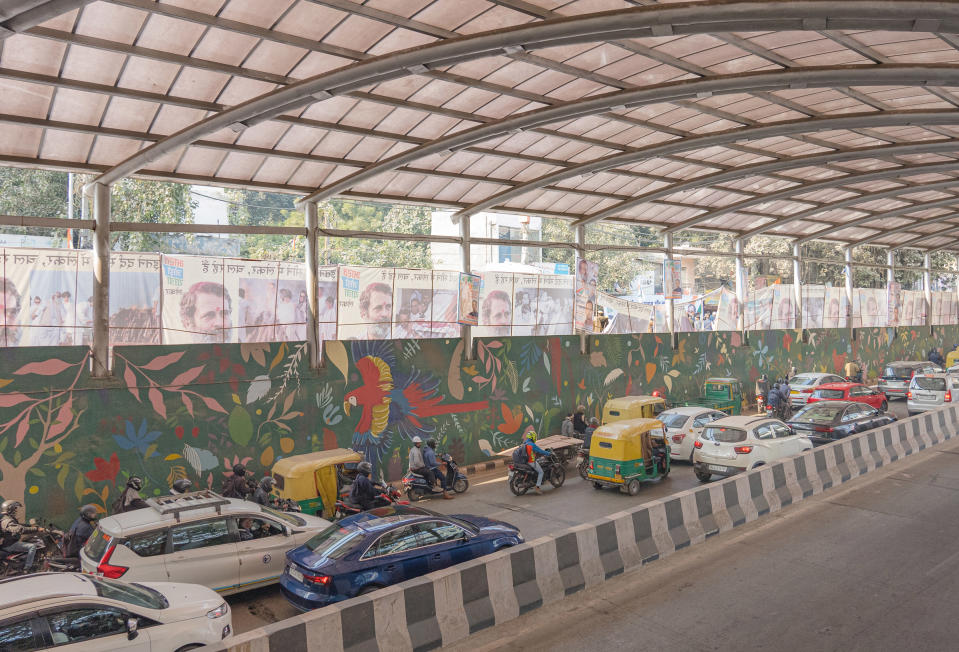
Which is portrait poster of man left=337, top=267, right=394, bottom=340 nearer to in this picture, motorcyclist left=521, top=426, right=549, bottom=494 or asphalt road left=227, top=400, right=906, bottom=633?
asphalt road left=227, top=400, right=906, bottom=633

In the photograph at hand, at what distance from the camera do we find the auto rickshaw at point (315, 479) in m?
12.9

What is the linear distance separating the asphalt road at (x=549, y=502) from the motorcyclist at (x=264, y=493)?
355 centimetres

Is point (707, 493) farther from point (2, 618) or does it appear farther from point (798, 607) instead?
point (2, 618)

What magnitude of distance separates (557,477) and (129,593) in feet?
34.8

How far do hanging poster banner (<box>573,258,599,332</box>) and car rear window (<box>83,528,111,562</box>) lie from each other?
15221 mm

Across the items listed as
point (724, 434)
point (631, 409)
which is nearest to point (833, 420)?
point (724, 434)

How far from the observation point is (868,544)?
10938 millimetres

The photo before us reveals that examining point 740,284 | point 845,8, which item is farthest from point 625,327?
point 845,8

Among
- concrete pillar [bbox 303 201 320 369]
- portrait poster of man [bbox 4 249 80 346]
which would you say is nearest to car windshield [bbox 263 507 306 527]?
concrete pillar [bbox 303 201 320 369]

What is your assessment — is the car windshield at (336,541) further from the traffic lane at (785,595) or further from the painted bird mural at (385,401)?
the painted bird mural at (385,401)

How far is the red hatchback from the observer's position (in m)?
23.1

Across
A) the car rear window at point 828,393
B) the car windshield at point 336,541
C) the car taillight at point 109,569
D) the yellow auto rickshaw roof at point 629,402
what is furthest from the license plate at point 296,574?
the car rear window at point 828,393

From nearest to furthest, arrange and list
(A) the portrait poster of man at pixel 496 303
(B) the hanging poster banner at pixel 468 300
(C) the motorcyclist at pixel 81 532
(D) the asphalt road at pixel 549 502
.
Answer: (C) the motorcyclist at pixel 81 532, (D) the asphalt road at pixel 549 502, (B) the hanging poster banner at pixel 468 300, (A) the portrait poster of man at pixel 496 303

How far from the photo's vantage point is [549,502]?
49.0 feet
